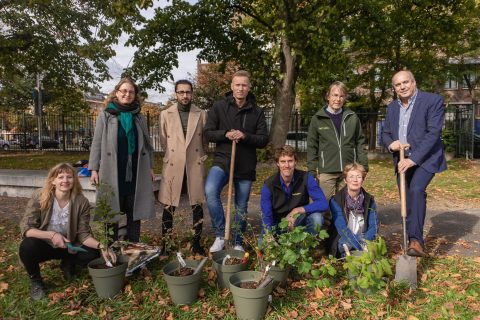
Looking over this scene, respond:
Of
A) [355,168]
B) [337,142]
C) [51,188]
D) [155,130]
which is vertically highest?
[155,130]

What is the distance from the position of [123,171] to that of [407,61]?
49.8 ft

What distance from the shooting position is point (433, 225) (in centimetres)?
574

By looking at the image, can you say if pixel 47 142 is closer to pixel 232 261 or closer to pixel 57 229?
pixel 57 229

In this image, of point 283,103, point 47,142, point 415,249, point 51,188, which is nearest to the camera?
point 51,188

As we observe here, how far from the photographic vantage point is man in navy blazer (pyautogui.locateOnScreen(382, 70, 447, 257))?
378 cm

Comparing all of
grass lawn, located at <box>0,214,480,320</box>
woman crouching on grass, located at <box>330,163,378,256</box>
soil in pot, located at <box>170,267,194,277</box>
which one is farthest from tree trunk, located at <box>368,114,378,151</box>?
soil in pot, located at <box>170,267,194,277</box>

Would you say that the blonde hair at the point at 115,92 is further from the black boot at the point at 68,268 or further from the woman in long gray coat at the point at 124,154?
the black boot at the point at 68,268

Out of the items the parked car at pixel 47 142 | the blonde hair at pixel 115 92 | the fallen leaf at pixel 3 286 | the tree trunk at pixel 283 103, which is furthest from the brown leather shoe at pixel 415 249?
the parked car at pixel 47 142

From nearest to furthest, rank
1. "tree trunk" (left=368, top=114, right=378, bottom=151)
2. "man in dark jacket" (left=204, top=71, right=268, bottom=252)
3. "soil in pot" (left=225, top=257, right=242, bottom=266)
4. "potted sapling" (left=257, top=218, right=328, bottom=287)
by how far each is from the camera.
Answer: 1. "potted sapling" (left=257, top=218, right=328, bottom=287)
2. "soil in pot" (left=225, top=257, right=242, bottom=266)
3. "man in dark jacket" (left=204, top=71, right=268, bottom=252)
4. "tree trunk" (left=368, top=114, right=378, bottom=151)

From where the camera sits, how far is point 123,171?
3863mm

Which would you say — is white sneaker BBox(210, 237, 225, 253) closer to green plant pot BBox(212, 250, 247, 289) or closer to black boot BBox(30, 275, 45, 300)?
green plant pot BBox(212, 250, 247, 289)

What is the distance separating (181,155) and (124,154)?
1.84 feet

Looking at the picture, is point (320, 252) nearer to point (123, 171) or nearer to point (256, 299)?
point (256, 299)

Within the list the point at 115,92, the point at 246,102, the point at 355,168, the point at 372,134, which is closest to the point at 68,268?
the point at 115,92
